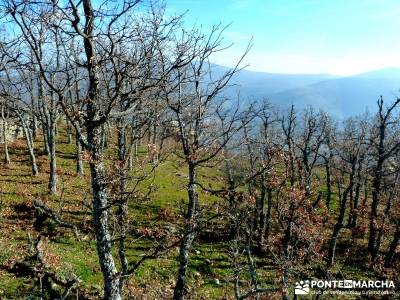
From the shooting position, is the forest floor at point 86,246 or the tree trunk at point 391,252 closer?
the forest floor at point 86,246

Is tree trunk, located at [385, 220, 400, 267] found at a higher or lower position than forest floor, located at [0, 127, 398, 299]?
lower

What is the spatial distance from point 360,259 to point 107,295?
119ft

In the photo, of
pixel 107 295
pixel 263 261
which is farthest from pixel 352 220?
pixel 107 295

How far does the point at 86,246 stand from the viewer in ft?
92.6

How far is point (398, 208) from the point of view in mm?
40219

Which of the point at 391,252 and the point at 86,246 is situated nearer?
the point at 86,246

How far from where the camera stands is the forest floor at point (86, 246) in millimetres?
21938

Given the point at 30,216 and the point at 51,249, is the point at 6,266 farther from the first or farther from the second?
the point at 30,216

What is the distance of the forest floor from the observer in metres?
21.9

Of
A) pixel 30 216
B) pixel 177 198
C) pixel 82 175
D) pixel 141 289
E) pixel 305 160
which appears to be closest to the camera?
pixel 141 289

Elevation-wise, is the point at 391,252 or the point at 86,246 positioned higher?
the point at 86,246

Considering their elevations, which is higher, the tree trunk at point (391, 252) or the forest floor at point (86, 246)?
the forest floor at point (86, 246)

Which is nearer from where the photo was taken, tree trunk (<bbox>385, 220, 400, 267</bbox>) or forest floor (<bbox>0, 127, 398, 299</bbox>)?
forest floor (<bbox>0, 127, 398, 299</bbox>)

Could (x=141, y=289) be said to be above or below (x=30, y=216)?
below
